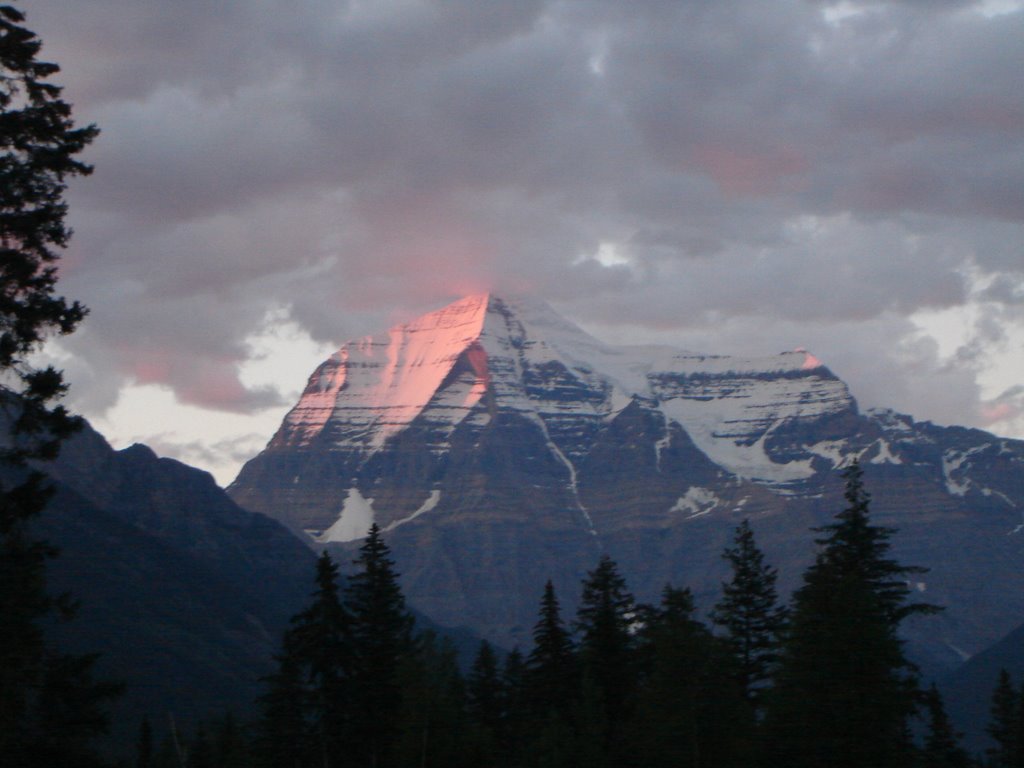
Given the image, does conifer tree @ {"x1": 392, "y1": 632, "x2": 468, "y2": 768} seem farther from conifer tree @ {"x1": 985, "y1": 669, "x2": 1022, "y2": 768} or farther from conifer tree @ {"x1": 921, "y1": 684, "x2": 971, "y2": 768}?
conifer tree @ {"x1": 985, "y1": 669, "x2": 1022, "y2": 768}

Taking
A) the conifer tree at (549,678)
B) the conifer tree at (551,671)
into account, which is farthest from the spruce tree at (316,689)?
the conifer tree at (551,671)

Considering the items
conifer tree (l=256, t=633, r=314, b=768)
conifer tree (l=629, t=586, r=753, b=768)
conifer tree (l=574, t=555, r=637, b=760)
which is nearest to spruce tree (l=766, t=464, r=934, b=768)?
conifer tree (l=629, t=586, r=753, b=768)

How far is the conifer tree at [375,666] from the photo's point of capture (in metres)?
75.6

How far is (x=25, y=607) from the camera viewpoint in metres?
38.8

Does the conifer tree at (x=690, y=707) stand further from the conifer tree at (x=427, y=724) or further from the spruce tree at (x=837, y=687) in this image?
the conifer tree at (x=427, y=724)

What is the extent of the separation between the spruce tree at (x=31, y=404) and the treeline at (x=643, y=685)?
72.4ft

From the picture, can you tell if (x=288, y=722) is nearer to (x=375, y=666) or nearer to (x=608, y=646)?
(x=375, y=666)

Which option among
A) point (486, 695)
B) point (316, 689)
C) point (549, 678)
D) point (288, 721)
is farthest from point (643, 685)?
point (486, 695)

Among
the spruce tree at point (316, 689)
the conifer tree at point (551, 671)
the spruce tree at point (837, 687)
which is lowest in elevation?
the spruce tree at point (837, 687)

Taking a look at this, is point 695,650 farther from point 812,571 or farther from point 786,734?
point 786,734

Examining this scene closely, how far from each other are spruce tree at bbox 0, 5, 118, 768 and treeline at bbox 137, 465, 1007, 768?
22.1m

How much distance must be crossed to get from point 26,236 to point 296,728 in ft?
142

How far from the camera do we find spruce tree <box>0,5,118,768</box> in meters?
38.2

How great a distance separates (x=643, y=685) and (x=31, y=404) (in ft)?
129
